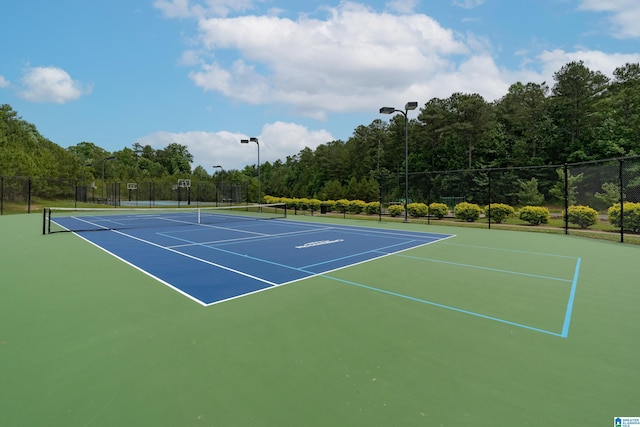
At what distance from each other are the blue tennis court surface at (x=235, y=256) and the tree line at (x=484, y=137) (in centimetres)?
1820

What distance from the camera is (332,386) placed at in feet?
8.39

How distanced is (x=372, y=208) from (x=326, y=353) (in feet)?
69.3

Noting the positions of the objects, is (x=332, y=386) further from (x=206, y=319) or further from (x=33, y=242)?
(x=33, y=242)

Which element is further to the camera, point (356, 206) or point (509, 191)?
point (509, 191)

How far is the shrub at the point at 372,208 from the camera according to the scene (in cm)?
2369

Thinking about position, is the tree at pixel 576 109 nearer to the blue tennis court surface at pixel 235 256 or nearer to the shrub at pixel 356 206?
the shrub at pixel 356 206

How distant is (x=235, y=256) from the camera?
7879 mm

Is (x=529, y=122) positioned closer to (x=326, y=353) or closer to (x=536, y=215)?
(x=536, y=215)

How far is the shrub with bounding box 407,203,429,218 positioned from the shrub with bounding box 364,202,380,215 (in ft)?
9.77

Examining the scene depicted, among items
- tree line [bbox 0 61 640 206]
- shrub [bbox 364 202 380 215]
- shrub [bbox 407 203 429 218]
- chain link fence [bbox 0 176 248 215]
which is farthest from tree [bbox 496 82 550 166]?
chain link fence [bbox 0 176 248 215]

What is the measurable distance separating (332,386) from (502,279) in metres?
4.62

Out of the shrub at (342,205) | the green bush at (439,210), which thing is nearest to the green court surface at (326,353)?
the green bush at (439,210)
